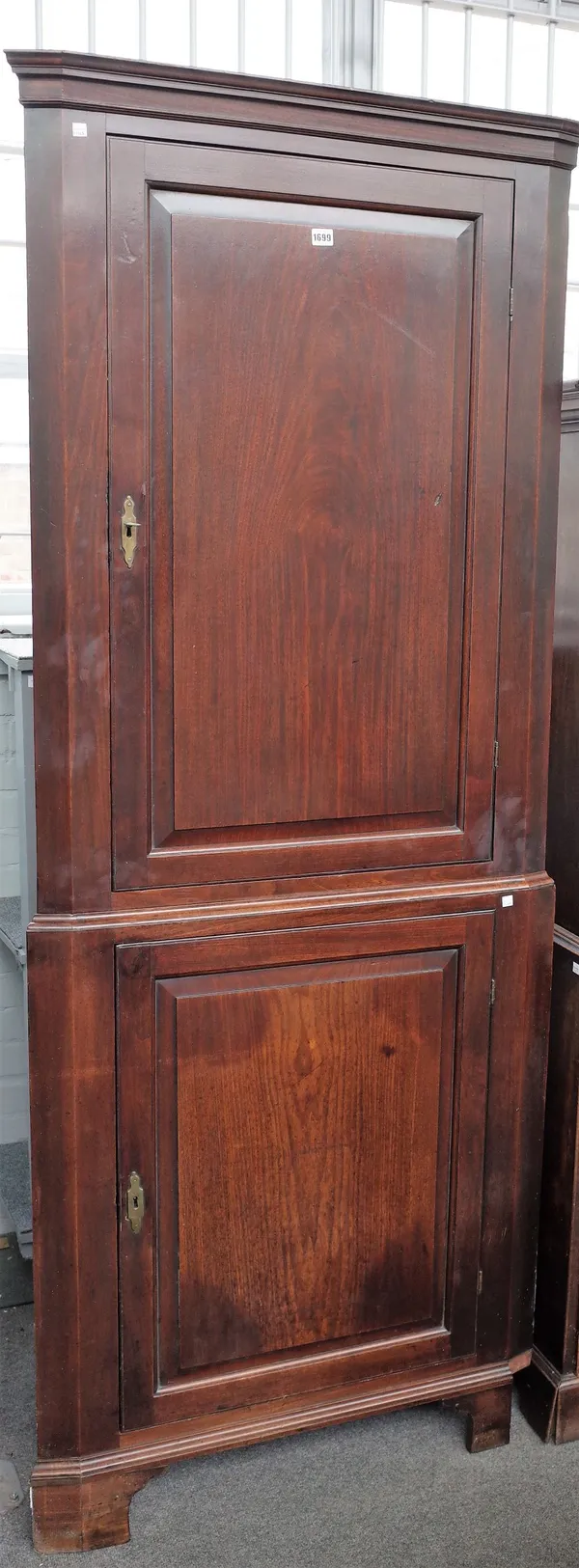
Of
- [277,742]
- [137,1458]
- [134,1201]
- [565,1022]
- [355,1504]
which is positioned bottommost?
[355,1504]

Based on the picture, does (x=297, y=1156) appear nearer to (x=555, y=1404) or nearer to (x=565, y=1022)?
(x=565, y=1022)

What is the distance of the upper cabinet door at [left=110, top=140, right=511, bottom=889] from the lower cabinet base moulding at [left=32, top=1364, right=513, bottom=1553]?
2.50 feet

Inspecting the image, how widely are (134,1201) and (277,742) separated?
24.4 inches

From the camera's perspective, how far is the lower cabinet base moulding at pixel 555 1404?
6.00ft

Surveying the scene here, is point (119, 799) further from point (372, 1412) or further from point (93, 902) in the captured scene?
point (372, 1412)

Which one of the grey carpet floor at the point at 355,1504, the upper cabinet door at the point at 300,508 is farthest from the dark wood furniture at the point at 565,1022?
the upper cabinet door at the point at 300,508

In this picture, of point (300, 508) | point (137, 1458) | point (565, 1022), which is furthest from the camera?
point (565, 1022)

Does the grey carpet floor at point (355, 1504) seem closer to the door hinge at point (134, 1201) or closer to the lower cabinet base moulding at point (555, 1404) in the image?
the lower cabinet base moulding at point (555, 1404)

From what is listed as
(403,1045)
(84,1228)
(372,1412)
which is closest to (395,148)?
(403,1045)

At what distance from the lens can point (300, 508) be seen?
1504mm

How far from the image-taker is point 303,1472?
1.77 metres

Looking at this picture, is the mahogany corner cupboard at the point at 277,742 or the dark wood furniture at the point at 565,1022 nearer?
the mahogany corner cupboard at the point at 277,742

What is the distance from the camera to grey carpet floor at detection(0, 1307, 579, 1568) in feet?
5.25

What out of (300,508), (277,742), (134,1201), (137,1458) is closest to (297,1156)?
(134,1201)
